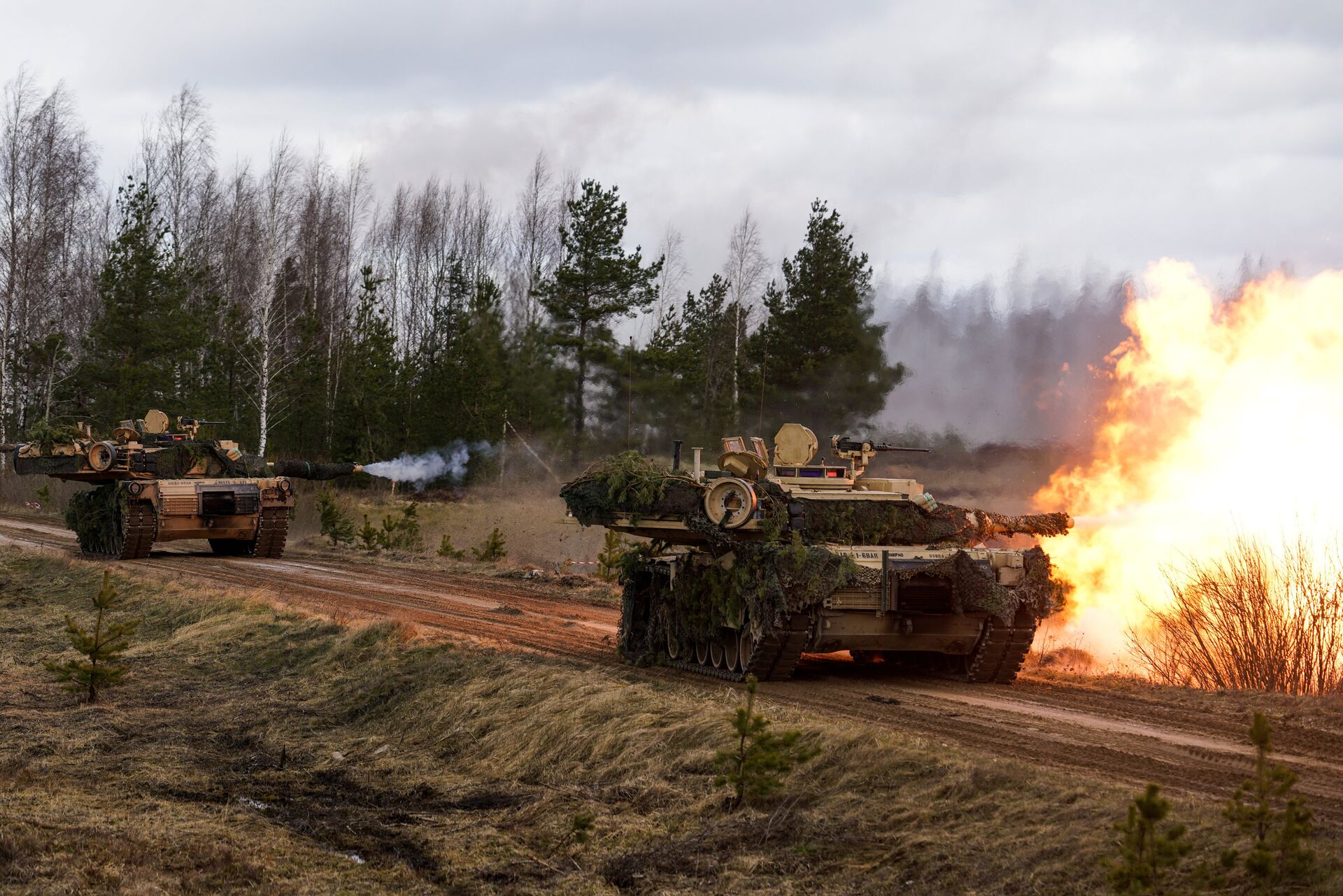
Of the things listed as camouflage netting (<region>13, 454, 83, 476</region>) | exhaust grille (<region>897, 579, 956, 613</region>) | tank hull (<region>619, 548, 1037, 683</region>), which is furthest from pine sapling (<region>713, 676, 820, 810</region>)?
camouflage netting (<region>13, 454, 83, 476</region>)

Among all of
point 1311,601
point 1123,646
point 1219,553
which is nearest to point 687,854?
point 1311,601

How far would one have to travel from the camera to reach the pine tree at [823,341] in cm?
3000

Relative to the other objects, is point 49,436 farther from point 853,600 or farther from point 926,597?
point 926,597

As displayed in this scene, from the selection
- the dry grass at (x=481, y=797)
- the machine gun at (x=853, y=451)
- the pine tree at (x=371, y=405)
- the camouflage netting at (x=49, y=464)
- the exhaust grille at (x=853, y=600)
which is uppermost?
the pine tree at (x=371, y=405)

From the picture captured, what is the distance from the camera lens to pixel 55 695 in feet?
47.3

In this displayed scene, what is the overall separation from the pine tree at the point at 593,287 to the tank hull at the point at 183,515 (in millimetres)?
9975

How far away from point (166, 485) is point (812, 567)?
19223mm

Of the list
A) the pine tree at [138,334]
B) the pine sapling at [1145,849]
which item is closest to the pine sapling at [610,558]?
the pine sapling at [1145,849]

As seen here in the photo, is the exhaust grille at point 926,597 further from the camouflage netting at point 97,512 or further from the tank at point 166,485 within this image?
the camouflage netting at point 97,512

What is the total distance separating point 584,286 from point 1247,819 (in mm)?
32464

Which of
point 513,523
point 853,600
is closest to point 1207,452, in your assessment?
point 853,600

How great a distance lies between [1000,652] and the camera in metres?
14.9

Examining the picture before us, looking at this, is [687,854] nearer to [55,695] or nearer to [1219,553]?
[55,695]

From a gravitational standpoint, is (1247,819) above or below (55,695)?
above
